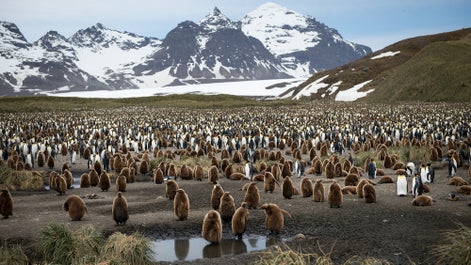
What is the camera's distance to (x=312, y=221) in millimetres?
10109

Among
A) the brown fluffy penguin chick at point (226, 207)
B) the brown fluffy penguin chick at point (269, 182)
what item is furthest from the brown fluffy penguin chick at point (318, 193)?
the brown fluffy penguin chick at point (226, 207)

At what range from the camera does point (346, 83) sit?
7900cm

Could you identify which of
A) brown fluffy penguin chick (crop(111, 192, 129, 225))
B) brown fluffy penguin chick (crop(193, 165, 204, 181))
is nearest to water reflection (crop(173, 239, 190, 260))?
brown fluffy penguin chick (crop(111, 192, 129, 225))

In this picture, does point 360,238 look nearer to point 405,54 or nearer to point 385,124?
point 385,124

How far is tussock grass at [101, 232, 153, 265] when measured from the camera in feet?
24.5

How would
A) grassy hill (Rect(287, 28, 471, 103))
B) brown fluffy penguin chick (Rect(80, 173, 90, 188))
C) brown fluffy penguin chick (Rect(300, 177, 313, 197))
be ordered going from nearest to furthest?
brown fluffy penguin chick (Rect(300, 177, 313, 197)), brown fluffy penguin chick (Rect(80, 173, 90, 188)), grassy hill (Rect(287, 28, 471, 103))

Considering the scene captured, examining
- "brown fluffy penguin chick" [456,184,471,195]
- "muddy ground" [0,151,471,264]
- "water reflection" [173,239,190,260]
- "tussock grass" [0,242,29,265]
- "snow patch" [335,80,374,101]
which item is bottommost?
"water reflection" [173,239,190,260]

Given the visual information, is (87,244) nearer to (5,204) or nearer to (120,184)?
(5,204)

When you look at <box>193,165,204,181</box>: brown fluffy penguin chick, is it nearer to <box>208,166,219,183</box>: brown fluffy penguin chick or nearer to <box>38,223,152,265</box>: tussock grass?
<box>208,166,219,183</box>: brown fluffy penguin chick

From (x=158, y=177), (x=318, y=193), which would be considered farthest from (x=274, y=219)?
(x=158, y=177)

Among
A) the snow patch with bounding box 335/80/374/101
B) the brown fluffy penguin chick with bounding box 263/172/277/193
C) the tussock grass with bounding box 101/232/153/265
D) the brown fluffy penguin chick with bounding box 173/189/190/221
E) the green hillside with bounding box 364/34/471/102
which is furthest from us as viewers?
the snow patch with bounding box 335/80/374/101

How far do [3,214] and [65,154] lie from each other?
42.1 feet

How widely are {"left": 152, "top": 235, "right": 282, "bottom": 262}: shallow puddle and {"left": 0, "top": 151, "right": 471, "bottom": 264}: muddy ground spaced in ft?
0.37

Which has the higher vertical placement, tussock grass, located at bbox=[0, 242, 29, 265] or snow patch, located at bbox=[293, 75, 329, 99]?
snow patch, located at bbox=[293, 75, 329, 99]
